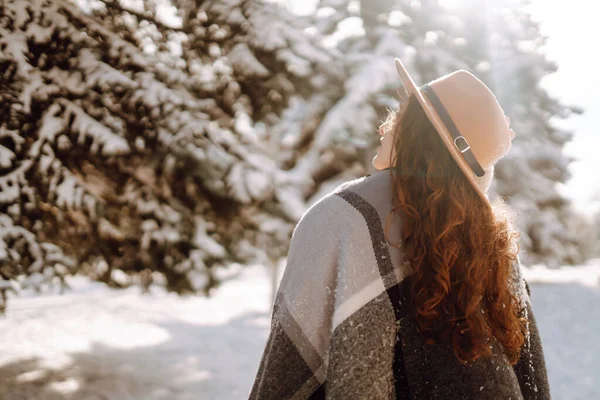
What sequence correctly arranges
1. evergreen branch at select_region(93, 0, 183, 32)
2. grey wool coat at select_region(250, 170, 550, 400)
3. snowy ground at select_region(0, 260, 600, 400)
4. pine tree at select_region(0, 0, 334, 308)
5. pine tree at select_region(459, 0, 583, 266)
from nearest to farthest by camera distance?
grey wool coat at select_region(250, 170, 550, 400) < pine tree at select_region(0, 0, 334, 308) < evergreen branch at select_region(93, 0, 183, 32) < snowy ground at select_region(0, 260, 600, 400) < pine tree at select_region(459, 0, 583, 266)

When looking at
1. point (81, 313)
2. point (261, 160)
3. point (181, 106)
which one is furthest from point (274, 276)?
point (181, 106)

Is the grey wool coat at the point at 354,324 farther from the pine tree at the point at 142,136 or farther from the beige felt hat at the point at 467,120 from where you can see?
the pine tree at the point at 142,136

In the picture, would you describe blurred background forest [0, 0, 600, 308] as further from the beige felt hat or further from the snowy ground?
the beige felt hat

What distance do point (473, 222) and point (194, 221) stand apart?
4321 millimetres

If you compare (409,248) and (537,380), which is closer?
(409,248)

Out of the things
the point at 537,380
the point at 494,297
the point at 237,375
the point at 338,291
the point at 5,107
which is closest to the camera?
the point at 338,291

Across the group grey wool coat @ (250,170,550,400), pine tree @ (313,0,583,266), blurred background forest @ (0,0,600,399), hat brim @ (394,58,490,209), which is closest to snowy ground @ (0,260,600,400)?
blurred background forest @ (0,0,600,399)

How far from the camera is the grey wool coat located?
5.04ft

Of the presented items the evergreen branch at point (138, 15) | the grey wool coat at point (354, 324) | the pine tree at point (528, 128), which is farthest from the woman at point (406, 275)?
the pine tree at point (528, 128)

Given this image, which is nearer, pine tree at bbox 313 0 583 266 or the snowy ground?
the snowy ground

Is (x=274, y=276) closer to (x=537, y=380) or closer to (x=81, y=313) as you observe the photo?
(x=81, y=313)

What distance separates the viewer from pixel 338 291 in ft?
5.08

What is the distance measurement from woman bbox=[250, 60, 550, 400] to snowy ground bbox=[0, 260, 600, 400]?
4.70 meters

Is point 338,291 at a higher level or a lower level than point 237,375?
lower
